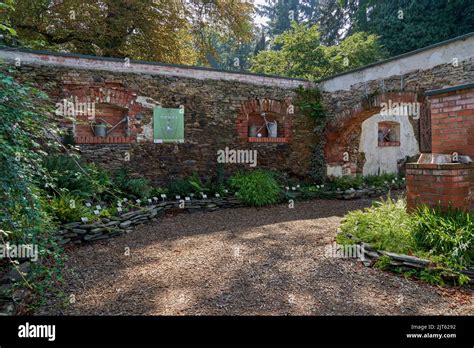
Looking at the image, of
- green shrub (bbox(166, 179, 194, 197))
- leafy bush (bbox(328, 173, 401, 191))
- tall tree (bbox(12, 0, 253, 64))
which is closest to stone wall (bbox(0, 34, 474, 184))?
green shrub (bbox(166, 179, 194, 197))

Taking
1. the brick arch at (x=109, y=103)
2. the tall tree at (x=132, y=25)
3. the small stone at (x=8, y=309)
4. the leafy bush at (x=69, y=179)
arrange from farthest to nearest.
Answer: the tall tree at (x=132, y=25) → the brick arch at (x=109, y=103) → the leafy bush at (x=69, y=179) → the small stone at (x=8, y=309)

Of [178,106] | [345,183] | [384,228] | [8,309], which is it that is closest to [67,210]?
[8,309]

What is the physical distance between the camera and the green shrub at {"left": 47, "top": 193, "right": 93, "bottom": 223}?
4172mm

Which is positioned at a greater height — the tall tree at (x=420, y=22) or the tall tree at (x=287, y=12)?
the tall tree at (x=287, y=12)

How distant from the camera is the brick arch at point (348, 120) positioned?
6773 millimetres

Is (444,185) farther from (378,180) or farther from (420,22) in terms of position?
(420,22)

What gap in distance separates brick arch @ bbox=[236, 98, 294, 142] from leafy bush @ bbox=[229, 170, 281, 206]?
1.13 metres

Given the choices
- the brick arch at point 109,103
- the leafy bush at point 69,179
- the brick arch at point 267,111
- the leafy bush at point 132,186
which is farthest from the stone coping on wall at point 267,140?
the leafy bush at point 69,179

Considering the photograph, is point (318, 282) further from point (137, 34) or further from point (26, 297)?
point (137, 34)

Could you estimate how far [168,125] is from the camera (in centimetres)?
688

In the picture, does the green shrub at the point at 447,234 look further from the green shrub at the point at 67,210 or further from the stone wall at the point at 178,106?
the stone wall at the point at 178,106

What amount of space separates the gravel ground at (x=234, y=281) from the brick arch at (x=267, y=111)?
367 centimetres

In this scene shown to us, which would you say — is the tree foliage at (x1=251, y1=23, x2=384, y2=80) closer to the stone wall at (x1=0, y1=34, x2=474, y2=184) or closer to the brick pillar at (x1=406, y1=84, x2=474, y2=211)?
the stone wall at (x1=0, y1=34, x2=474, y2=184)

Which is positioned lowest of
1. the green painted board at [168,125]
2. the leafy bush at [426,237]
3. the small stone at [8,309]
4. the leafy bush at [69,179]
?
the small stone at [8,309]
